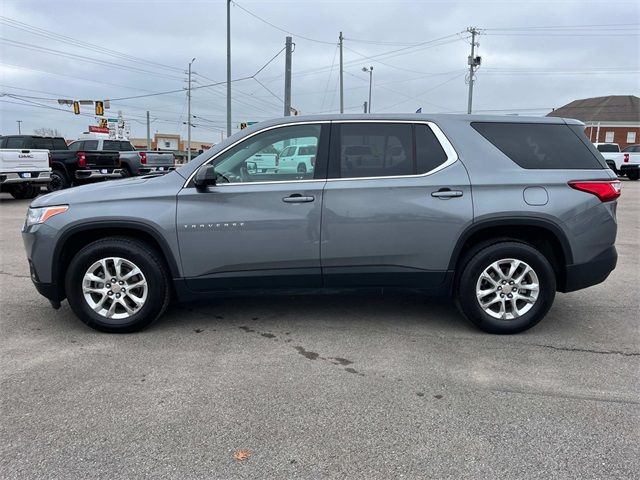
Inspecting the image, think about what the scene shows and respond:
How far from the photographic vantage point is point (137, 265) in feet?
13.7

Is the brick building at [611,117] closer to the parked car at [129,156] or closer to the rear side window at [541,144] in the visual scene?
the parked car at [129,156]

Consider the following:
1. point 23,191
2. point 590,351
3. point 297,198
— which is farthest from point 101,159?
point 590,351

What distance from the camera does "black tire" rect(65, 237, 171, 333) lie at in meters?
4.17

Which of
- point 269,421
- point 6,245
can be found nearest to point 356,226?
point 269,421

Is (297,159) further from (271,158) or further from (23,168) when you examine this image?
(23,168)

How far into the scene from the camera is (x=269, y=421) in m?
2.96

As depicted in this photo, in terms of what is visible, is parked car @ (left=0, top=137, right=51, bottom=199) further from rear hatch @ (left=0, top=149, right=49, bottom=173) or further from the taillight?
the taillight

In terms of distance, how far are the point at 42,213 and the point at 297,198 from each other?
2.12 m

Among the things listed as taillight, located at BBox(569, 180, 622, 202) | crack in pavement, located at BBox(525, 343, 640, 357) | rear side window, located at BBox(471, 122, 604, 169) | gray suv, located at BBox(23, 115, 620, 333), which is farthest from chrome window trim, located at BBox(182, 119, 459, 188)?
crack in pavement, located at BBox(525, 343, 640, 357)

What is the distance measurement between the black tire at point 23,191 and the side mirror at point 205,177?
1367 centimetres

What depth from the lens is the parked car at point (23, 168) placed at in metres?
13.8

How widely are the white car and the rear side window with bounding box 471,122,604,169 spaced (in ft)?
4.66

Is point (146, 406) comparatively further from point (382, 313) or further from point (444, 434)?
point (382, 313)

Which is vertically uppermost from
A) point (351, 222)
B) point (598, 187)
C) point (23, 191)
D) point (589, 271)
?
A: point (598, 187)
